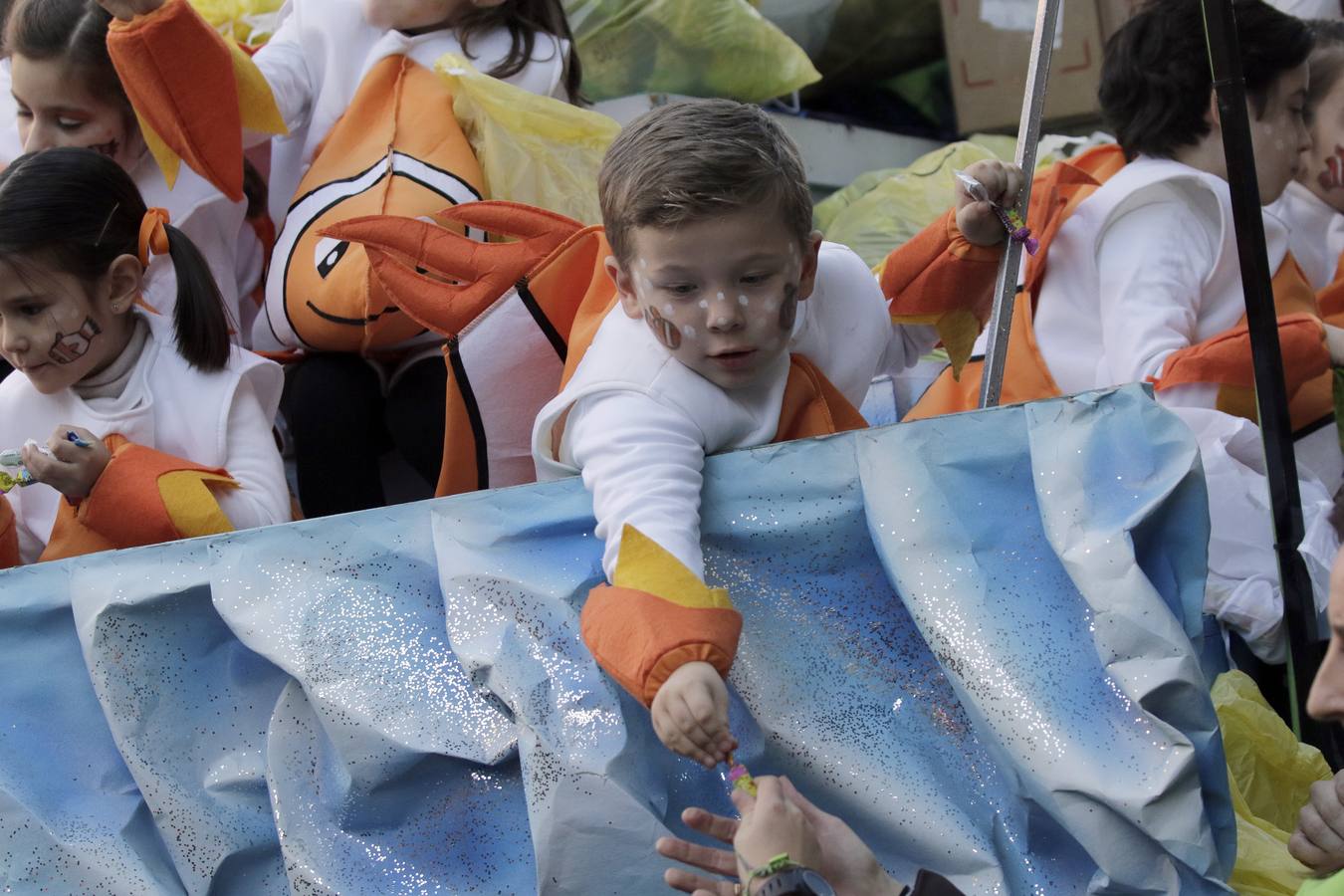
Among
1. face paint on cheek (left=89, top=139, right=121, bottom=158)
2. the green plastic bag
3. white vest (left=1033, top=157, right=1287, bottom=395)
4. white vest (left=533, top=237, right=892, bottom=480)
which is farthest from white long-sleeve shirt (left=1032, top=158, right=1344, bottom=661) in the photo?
face paint on cheek (left=89, top=139, right=121, bottom=158)

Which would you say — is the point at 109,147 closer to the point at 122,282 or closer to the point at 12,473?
the point at 122,282

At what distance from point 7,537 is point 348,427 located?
40cm

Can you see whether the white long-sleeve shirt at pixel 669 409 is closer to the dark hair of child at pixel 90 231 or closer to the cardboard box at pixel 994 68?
the dark hair of child at pixel 90 231

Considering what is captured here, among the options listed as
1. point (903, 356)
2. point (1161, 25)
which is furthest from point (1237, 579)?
point (1161, 25)

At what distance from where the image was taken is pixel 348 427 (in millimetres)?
1840

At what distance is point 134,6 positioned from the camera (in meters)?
1.77

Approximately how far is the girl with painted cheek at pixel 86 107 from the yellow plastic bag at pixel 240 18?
38cm

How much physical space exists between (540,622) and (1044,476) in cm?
41

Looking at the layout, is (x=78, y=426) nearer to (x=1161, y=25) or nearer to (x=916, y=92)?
(x=1161, y=25)

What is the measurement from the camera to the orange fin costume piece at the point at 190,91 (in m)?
1.77

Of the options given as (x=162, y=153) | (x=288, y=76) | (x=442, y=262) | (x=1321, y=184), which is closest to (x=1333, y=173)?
(x=1321, y=184)

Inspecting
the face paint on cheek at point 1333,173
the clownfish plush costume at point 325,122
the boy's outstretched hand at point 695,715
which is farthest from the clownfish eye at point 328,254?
the face paint on cheek at point 1333,173

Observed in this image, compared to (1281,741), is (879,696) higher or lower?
higher

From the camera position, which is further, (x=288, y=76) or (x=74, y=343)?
(x=288, y=76)
